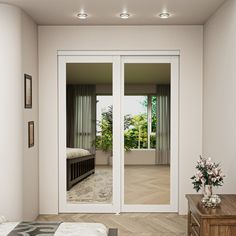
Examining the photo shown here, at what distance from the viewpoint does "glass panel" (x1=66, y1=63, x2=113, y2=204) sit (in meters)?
5.02

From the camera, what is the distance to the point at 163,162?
16.7ft

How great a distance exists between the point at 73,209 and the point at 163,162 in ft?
4.72

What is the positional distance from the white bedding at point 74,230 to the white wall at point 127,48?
7.08ft

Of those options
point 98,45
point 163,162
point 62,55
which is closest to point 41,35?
point 62,55

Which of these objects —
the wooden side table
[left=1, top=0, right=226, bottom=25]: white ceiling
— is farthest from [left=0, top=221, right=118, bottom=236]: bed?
[left=1, top=0, right=226, bottom=25]: white ceiling

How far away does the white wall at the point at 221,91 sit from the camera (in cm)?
372

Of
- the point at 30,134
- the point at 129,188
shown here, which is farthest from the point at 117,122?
the point at 30,134

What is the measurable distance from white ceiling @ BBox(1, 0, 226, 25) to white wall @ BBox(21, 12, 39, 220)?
219mm

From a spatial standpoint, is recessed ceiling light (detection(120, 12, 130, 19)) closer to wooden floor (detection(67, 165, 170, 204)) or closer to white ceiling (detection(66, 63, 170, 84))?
white ceiling (detection(66, 63, 170, 84))

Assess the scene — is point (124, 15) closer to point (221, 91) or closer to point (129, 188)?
point (221, 91)

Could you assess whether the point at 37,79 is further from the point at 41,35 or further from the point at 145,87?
the point at 145,87

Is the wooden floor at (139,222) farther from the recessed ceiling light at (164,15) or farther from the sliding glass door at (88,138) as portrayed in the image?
the recessed ceiling light at (164,15)

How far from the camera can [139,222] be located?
4.72 meters

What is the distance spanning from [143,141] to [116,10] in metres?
1.81
